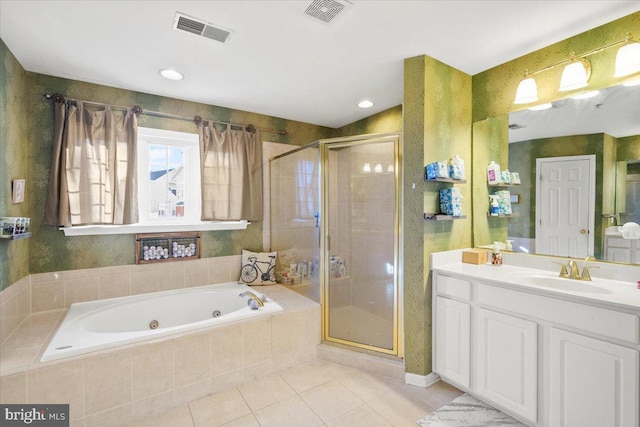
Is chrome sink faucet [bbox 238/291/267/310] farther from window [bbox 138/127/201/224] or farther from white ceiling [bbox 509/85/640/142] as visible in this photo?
white ceiling [bbox 509/85/640/142]

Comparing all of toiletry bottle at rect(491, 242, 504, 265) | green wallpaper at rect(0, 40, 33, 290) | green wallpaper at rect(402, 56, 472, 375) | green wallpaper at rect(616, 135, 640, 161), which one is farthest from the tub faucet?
green wallpaper at rect(616, 135, 640, 161)

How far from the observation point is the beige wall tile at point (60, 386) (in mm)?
1591

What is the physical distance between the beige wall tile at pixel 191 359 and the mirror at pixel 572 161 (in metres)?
2.26

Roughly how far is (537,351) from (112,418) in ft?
8.18

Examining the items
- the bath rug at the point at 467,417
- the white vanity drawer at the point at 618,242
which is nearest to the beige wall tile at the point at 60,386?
the bath rug at the point at 467,417

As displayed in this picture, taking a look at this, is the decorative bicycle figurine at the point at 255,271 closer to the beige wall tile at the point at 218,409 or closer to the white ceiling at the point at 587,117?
the beige wall tile at the point at 218,409

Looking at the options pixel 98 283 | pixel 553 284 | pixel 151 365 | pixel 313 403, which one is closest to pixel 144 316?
pixel 98 283

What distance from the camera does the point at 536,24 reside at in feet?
5.78

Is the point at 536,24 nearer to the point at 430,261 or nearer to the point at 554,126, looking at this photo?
the point at 554,126

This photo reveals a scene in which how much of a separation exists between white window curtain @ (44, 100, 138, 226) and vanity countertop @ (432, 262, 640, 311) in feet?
9.00

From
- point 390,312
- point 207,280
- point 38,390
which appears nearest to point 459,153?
point 390,312

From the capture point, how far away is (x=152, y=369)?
190cm

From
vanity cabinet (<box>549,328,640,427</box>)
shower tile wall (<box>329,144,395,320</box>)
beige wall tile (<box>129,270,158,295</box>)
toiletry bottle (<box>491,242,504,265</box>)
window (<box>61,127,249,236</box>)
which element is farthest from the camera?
A: window (<box>61,127,249,236</box>)

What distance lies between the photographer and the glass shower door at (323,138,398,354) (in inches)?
95.3
